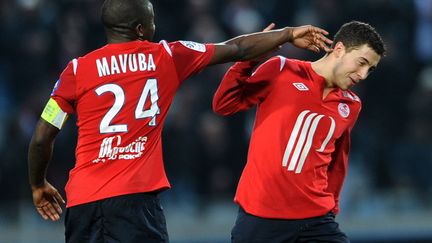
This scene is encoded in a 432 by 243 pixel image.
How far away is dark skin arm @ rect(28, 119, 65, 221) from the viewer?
506 centimetres

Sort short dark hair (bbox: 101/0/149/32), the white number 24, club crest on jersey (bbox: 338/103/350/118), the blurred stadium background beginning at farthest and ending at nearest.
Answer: the blurred stadium background, club crest on jersey (bbox: 338/103/350/118), short dark hair (bbox: 101/0/149/32), the white number 24

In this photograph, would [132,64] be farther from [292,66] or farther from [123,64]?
[292,66]

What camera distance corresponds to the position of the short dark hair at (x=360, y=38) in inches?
220

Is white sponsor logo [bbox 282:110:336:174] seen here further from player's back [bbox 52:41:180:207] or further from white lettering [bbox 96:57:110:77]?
white lettering [bbox 96:57:110:77]

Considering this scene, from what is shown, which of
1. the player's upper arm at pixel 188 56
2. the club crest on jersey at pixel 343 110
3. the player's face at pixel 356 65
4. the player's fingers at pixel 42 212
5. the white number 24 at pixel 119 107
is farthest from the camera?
the club crest on jersey at pixel 343 110

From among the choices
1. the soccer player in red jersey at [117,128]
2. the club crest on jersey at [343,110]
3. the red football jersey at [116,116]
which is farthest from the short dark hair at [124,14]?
the club crest on jersey at [343,110]

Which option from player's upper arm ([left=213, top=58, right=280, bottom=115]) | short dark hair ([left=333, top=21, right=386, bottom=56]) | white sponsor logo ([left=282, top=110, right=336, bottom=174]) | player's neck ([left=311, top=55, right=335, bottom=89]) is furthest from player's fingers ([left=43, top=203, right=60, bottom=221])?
short dark hair ([left=333, top=21, right=386, bottom=56])

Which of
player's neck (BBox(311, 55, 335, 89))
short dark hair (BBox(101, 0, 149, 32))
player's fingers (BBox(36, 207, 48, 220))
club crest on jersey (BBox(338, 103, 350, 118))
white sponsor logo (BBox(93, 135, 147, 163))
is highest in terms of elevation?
short dark hair (BBox(101, 0, 149, 32))

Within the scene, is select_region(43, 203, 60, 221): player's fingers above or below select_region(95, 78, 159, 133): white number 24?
below

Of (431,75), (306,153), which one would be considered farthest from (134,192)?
(431,75)

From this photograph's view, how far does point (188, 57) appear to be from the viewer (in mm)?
5207

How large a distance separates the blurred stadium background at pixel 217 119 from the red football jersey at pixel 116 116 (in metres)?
4.53

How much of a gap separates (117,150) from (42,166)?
477mm

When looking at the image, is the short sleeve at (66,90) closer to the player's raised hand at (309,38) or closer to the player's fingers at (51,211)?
the player's fingers at (51,211)
